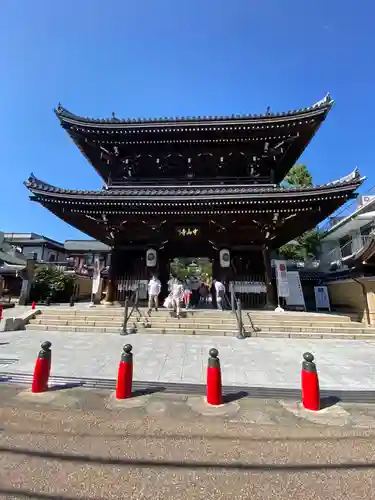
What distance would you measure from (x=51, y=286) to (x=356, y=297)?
68.1 feet

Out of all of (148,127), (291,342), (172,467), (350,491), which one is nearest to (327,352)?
(291,342)

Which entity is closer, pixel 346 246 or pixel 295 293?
pixel 295 293

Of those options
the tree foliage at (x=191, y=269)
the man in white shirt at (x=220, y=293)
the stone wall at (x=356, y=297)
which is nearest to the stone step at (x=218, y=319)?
the stone wall at (x=356, y=297)

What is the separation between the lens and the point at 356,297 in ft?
42.7

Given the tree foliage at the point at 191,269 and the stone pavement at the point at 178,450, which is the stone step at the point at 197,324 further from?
the tree foliage at the point at 191,269

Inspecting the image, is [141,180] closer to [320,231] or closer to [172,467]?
[172,467]

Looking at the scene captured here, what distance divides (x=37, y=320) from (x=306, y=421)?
34.8 feet

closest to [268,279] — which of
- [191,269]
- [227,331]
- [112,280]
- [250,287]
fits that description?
[250,287]

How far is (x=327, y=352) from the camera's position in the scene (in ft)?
24.2

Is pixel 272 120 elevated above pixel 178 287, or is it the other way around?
pixel 272 120

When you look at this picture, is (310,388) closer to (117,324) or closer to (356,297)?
(117,324)

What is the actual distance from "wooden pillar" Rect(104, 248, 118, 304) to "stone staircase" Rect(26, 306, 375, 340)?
1984 mm

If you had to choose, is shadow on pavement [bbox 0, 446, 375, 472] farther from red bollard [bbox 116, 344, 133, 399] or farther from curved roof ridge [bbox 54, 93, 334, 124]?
curved roof ridge [bbox 54, 93, 334, 124]

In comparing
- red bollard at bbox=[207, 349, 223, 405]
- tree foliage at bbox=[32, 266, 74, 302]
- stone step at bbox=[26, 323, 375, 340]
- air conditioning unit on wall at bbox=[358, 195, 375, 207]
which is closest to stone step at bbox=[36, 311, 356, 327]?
stone step at bbox=[26, 323, 375, 340]
